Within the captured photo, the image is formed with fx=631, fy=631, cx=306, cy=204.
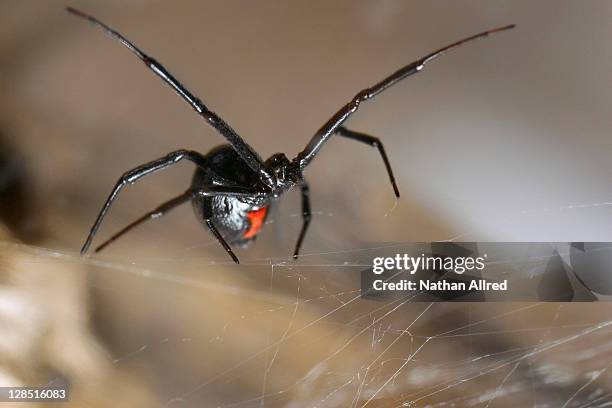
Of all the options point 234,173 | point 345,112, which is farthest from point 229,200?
point 345,112

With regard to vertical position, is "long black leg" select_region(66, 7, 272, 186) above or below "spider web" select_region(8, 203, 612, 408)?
above

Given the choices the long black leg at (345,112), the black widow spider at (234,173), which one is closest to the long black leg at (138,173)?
the black widow spider at (234,173)

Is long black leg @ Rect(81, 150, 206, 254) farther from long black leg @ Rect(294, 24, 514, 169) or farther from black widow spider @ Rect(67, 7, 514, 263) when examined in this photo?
long black leg @ Rect(294, 24, 514, 169)

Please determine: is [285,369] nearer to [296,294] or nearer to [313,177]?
[296,294]

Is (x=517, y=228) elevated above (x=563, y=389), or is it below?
above

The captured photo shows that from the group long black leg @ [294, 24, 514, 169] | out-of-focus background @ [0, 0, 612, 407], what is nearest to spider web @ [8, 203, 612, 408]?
out-of-focus background @ [0, 0, 612, 407]

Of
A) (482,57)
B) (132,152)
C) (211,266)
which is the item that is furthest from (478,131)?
(132,152)

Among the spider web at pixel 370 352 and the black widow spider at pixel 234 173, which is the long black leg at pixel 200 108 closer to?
the black widow spider at pixel 234 173
